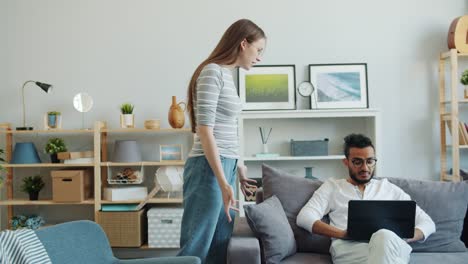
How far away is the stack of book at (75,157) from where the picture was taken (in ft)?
13.6

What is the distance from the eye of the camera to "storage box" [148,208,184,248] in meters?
4.11

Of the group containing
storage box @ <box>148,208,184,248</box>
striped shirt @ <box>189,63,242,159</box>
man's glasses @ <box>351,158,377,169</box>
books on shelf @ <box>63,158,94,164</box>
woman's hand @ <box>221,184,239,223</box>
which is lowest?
storage box @ <box>148,208,184,248</box>

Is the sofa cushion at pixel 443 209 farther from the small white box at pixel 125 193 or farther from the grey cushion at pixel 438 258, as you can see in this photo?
the small white box at pixel 125 193

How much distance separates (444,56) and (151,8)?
244 cm

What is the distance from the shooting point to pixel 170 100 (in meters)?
4.45

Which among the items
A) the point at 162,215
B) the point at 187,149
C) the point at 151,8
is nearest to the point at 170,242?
the point at 162,215


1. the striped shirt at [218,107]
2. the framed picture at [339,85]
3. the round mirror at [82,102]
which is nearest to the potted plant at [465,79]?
the framed picture at [339,85]

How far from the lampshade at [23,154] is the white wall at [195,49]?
12.2 inches

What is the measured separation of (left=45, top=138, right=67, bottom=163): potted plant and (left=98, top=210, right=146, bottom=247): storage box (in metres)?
0.64

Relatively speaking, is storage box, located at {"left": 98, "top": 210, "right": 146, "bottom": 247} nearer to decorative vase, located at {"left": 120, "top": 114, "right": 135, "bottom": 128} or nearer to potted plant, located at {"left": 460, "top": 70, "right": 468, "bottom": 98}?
decorative vase, located at {"left": 120, "top": 114, "right": 135, "bottom": 128}

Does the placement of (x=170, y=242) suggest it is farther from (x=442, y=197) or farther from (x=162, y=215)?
(x=442, y=197)

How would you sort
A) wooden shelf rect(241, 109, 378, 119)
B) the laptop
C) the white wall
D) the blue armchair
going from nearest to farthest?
1. the blue armchair
2. the laptop
3. wooden shelf rect(241, 109, 378, 119)
4. the white wall

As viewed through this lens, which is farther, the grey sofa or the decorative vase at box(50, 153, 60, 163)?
the decorative vase at box(50, 153, 60, 163)

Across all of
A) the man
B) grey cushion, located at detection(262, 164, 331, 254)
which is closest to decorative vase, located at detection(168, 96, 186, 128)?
grey cushion, located at detection(262, 164, 331, 254)
